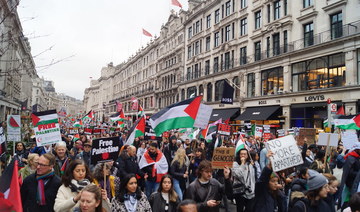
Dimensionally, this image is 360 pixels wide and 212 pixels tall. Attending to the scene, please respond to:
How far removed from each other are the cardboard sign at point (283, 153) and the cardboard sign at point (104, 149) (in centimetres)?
333

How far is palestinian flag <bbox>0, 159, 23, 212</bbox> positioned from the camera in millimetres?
3109

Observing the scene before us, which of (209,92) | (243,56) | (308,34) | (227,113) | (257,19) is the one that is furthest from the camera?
(209,92)

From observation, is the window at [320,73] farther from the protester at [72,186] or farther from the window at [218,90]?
the protester at [72,186]

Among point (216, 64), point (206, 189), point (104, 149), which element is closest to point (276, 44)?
point (216, 64)

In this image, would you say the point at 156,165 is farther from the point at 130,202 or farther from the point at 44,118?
the point at 44,118

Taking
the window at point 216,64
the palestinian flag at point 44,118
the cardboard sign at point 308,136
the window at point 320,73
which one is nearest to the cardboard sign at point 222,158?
the palestinian flag at point 44,118

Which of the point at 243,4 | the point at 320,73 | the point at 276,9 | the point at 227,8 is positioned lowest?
the point at 320,73

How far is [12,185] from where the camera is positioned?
→ 10.8ft

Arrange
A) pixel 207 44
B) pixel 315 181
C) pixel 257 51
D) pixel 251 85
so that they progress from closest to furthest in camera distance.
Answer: pixel 315 181, pixel 257 51, pixel 251 85, pixel 207 44

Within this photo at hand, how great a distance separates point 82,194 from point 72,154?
566 cm

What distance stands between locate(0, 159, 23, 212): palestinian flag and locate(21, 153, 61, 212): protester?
1.92ft

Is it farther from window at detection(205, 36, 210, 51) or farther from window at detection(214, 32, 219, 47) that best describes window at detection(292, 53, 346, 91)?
window at detection(205, 36, 210, 51)

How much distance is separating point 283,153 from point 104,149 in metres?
3.75

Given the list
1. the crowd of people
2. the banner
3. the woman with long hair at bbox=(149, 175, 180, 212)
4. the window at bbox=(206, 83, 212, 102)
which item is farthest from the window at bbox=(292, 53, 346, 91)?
the banner
